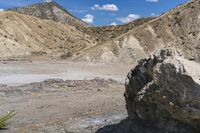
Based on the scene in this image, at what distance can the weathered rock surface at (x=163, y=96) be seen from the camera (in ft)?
35.0

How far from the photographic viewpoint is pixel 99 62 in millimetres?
66062

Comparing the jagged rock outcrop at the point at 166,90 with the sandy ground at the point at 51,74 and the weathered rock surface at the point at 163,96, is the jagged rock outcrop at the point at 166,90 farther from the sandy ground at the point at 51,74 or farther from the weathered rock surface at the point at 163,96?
the sandy ground at the point at 51,74

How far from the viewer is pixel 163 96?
11.4 m

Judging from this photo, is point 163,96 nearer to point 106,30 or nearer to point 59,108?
point 59,108

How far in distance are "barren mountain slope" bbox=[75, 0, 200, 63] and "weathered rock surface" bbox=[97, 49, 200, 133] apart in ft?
174

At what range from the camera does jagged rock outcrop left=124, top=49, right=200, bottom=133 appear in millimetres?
10633

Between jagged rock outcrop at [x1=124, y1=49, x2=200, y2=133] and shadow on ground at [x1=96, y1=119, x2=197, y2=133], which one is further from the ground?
jagged rock outcrop at [x1=124, y1=49, x2=200, y2=133]

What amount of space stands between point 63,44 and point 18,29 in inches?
385

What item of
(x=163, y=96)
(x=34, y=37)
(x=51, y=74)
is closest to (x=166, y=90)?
(x=163, y=96)

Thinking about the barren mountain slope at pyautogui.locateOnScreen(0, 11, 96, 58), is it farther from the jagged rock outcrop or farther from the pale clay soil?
the jagged rock outcrop

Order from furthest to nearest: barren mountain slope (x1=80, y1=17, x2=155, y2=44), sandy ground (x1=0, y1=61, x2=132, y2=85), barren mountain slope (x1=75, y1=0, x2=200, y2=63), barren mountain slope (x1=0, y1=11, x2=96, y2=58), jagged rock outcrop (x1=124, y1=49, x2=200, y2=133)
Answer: barren mountain slope (x1=80, y1=17, x2=155, y2=44), barren mountain slope (x1=0, y1=11, x2=96, y2=58), barren mountain slope (x1=75, y1=0, x2=200, y2=63), sandy ground (x1=0, y1=61, x2=132, y2=85), jagged rock outcrop (x1=124, y1=49, x2=200, y2=133)

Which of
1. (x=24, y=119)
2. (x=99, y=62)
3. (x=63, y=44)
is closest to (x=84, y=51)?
(x=99, y=62)

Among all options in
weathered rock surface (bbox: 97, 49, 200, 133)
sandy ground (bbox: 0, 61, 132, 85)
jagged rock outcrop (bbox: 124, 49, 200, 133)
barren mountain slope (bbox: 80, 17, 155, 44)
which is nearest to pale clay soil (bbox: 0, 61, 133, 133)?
weathered rock surface (bbox: 97, 49, 200, 133)

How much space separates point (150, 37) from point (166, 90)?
60186mm
